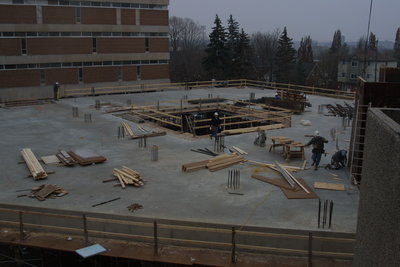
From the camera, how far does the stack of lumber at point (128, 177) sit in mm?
14586

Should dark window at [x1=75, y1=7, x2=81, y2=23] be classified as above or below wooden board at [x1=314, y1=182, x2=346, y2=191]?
above

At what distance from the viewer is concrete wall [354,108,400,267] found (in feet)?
17.4

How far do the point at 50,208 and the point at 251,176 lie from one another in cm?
703

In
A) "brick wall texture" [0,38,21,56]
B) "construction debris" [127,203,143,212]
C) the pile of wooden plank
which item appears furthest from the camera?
"brick wall texture" [0,38,21,56]

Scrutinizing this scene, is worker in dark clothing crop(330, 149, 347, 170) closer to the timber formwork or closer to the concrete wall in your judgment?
the timber formwork

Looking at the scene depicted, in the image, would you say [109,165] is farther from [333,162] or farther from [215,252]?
[333,162]

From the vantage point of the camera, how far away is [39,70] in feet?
136

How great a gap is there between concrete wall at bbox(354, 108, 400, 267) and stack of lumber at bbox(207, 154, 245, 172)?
9298mm

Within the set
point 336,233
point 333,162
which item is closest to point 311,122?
point 333,162

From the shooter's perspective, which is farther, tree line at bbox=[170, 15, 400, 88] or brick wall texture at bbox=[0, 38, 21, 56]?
tree line at bbox=[170, 15, 400, 88]

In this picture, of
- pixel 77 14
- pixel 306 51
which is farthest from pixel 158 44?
pixel 306 51

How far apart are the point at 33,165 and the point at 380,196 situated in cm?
1342

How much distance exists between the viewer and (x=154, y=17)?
154ft

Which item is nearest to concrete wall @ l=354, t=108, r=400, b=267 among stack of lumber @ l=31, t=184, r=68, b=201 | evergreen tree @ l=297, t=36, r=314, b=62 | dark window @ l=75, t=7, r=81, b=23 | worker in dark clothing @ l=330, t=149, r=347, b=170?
worker in dark clothing @ l=330, t=149, r=347, b=170
